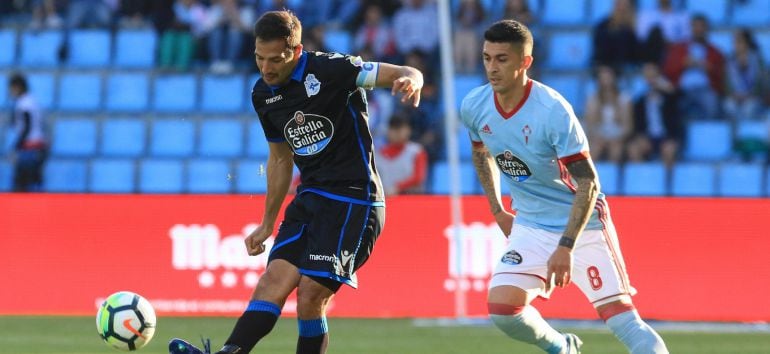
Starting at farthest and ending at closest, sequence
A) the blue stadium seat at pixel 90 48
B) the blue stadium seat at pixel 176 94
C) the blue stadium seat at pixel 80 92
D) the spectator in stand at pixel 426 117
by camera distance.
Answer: the blue stadium seat at pixel 90 48 → the blue stadium seat at pixel 80 92 → the blue stadium seat at pixel 176 94 → the spectator in stand at pixel 426 117

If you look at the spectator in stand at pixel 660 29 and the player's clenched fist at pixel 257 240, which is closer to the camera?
Result: the player's clenched fist at pixel 257 240

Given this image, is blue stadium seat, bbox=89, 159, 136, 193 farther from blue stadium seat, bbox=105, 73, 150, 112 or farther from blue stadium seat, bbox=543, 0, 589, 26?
blue stadium seat, bbox=543, 0, 589, 26

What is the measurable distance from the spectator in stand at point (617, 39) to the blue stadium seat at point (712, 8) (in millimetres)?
1423

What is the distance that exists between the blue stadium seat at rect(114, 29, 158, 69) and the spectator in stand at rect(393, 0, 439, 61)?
3.51m

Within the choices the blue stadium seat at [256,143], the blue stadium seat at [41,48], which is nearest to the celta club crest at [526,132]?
the blue stadium seat at [256,143]

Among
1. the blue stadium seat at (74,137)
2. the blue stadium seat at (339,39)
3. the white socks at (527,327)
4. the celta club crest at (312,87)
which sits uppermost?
the blue stadium seat at (339,39)

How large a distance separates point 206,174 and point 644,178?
520cm

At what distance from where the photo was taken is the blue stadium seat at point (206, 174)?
17391 millimetres

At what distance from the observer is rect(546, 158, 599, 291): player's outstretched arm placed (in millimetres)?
7176

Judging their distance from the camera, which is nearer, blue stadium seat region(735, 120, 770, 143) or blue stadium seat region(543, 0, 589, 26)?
blue stadium seat region(735, 120, 770, 143)

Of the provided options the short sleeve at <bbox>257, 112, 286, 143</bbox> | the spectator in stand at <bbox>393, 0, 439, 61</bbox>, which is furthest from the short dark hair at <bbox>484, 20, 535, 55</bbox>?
the spectator in stand at <bbox>393, 0, 439, 61</bbox>

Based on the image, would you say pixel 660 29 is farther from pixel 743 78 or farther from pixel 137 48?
pixel 137 48

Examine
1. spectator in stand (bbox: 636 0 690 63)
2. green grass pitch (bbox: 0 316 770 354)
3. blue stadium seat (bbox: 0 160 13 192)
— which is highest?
spectator in stand (bbox: 636 0 690 63)

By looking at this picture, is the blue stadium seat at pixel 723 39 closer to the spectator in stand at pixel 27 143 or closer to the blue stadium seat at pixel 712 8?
the blue stadium seat at pixel 712 8
